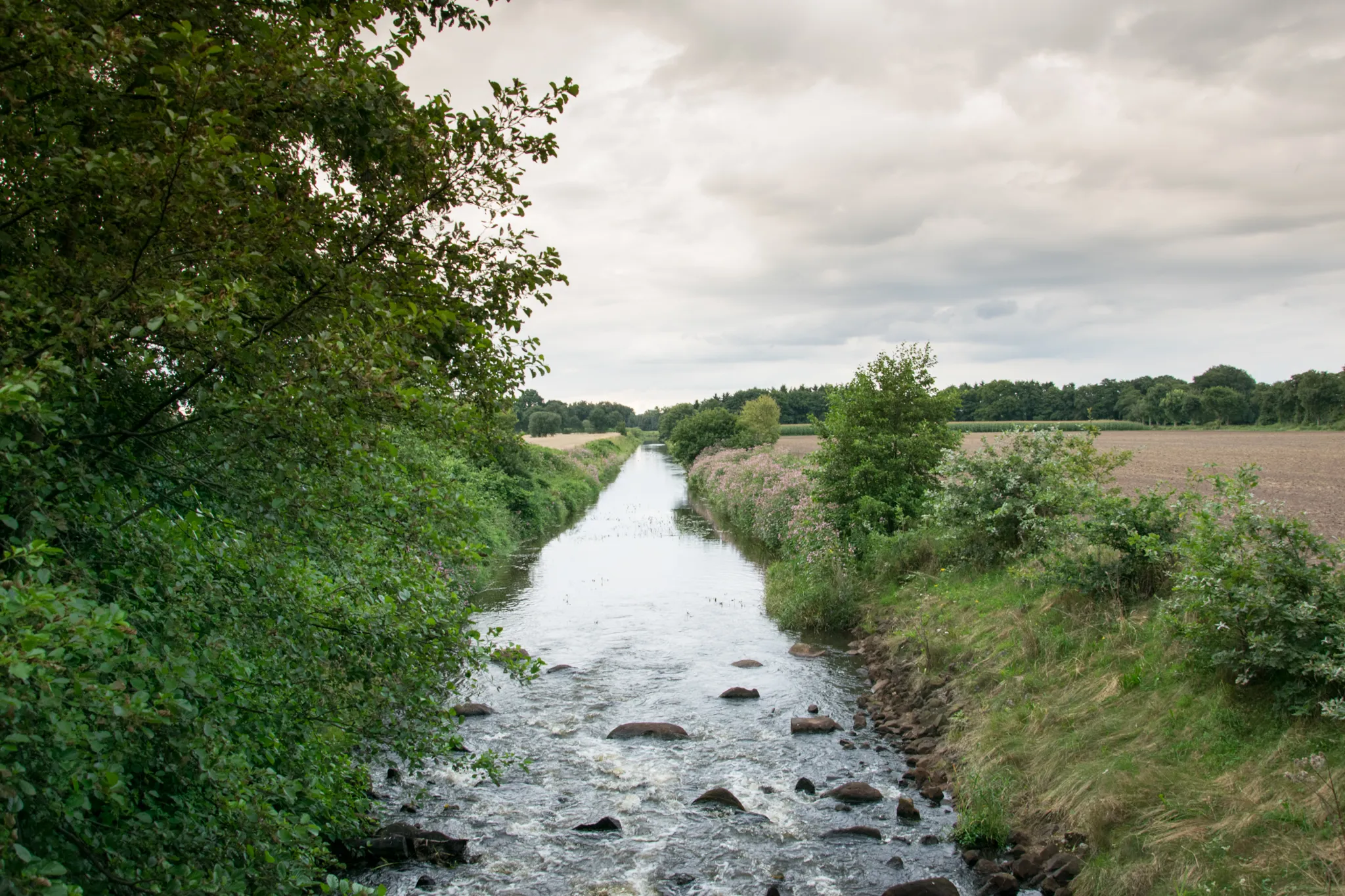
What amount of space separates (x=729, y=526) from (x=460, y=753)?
2552 centimetres

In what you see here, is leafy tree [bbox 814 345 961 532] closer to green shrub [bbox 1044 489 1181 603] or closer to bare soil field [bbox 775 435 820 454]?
green shrub [bbox 1044 489 1181 603]

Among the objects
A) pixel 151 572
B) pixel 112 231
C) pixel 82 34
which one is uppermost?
pixel 82 34

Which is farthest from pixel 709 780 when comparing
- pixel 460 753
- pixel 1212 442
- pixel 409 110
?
pixel 1212 442

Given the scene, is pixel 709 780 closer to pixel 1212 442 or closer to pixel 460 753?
pixel 460 753

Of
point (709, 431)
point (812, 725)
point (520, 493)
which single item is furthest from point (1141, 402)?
point (812, 725)

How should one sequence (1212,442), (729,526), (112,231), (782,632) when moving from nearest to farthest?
(112,231) → (782,632) → (729,526) → (1212,442)

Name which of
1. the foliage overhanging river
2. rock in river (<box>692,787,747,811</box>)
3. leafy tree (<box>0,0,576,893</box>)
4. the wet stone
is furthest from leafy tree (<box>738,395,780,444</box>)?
leafy tree (<box>0,0,576,893</box>)

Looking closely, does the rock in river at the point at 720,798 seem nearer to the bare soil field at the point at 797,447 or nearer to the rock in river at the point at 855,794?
the rock in river at the point at 855,794

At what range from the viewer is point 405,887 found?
7789 millimetres

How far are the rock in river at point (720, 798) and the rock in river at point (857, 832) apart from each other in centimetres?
112

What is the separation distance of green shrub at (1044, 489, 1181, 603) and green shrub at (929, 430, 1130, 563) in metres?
1.89

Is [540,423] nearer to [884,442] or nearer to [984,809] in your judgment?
[884,442]

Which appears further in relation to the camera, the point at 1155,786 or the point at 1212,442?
the point at 1212,442

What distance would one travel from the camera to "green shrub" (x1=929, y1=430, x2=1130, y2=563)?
14422 millimetres
